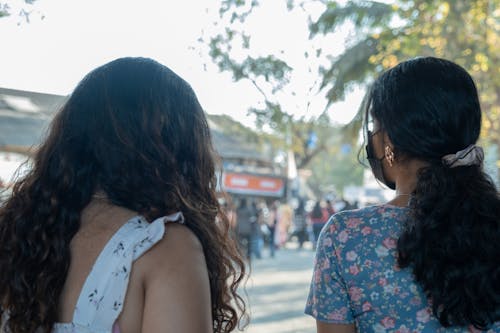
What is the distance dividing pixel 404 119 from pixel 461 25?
679 centimetres

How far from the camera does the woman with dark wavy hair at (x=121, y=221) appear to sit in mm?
1411

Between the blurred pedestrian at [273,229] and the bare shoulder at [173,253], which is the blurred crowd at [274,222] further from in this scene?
the bare shoulder at [173,253]

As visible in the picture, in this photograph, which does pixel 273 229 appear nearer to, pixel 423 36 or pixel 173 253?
pixel 423 36

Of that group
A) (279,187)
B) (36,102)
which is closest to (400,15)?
(36,102)

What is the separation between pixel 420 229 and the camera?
169 centimetres

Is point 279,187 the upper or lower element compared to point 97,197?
lower

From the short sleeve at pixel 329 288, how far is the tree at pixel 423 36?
15.2ft

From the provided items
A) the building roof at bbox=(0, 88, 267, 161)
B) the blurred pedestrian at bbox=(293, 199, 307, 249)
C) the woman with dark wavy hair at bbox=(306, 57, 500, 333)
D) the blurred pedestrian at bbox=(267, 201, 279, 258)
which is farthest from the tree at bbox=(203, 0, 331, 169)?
the blurred pedestrian at bbox=(293, 199, 307, 249)

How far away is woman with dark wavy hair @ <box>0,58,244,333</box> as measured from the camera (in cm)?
141

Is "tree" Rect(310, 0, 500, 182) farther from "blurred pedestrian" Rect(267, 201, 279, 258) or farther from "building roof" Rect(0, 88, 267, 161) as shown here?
"blurred pedestrian" Rect(267, 201, 279, 258)

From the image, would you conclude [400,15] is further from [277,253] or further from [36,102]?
[277,253]

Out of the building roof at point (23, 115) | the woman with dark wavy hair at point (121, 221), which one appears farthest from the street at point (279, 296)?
the woman with dark wavy hair at point (121, 221)

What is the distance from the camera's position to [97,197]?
1560 millimetres

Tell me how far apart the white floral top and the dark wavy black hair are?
0.68 metres
